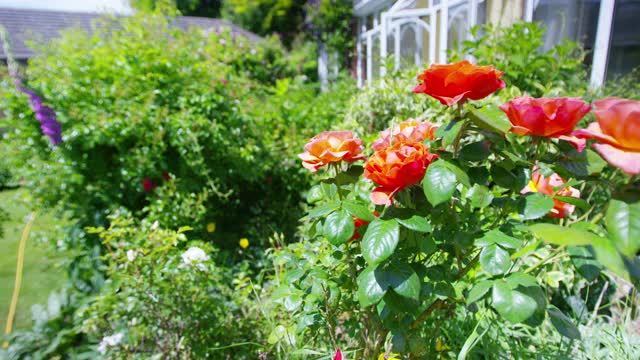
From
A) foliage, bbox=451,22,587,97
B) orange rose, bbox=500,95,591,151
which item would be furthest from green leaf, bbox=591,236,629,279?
foliage, bbox=451,22,587,97

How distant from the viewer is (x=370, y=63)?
27.9 ft

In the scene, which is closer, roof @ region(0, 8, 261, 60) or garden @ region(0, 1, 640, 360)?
garden @ region(0, 1, 640, 360)

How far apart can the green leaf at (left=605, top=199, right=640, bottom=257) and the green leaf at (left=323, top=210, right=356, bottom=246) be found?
0.42 m

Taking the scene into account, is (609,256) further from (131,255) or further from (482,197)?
(131,255)

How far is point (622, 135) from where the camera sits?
551mm

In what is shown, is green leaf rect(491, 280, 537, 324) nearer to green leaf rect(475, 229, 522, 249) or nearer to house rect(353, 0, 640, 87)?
green leaf rect(475, 229, 522, 249)

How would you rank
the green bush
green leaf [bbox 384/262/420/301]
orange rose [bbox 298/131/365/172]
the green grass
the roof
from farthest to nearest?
Result: the roof, the green grass, the green bush, orange rose [bbox 298/131/365/172], green leaf [bbox 384/262/420/301]

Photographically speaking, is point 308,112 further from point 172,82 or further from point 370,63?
point 370,63

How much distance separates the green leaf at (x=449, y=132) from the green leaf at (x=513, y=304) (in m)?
0.29

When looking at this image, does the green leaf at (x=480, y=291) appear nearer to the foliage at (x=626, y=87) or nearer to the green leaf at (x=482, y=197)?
the green leaf at (x=482, y=197)

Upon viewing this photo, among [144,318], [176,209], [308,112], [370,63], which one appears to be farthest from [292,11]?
[144,318]

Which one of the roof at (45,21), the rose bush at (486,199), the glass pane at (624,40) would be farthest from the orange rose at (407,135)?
the roof at (45,21)

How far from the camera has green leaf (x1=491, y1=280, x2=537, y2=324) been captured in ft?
2.12

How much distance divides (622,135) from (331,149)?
1.71 feet
